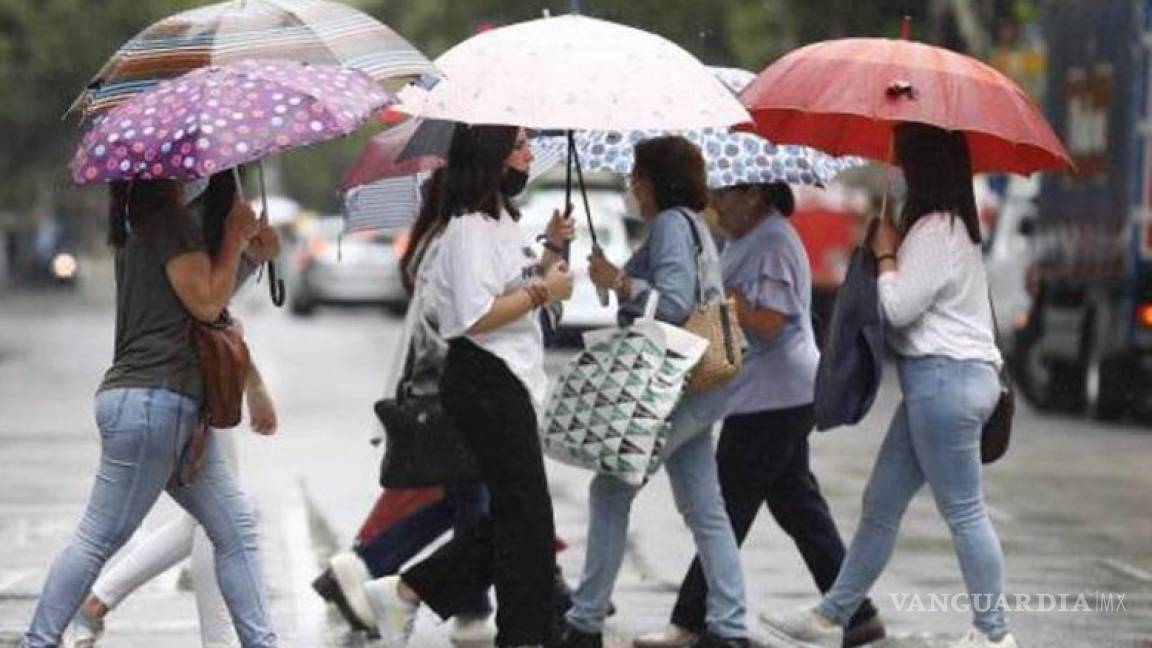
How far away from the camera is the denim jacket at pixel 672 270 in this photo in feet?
30.3

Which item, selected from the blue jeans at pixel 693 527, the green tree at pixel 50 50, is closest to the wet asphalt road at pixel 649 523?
the blue jeans at pixel 693 527

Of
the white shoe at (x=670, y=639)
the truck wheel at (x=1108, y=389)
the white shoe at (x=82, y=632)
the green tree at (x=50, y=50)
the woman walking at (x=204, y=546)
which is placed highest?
the woman walking at (x=204, y=546)

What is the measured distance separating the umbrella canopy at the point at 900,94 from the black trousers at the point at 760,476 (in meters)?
0.97

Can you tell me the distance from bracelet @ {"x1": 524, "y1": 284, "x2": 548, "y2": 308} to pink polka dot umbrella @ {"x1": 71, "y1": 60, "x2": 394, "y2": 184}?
84 centimetres

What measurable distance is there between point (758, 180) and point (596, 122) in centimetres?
147

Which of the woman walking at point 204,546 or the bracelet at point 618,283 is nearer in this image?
the woman walking at point 204,546

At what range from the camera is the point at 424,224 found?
31.7ft

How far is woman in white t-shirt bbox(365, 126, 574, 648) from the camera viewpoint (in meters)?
8.84

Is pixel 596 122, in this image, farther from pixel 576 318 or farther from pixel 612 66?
pixel 576 318

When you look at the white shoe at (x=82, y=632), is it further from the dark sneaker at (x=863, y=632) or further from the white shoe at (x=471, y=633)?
the dark sneaker at (x=863, y=632)

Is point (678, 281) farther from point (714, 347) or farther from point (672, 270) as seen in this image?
point (714, 347)

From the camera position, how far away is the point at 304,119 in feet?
26.3

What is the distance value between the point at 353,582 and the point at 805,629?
60.1 inches

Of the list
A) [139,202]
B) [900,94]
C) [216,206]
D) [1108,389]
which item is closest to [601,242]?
[1108,389]
